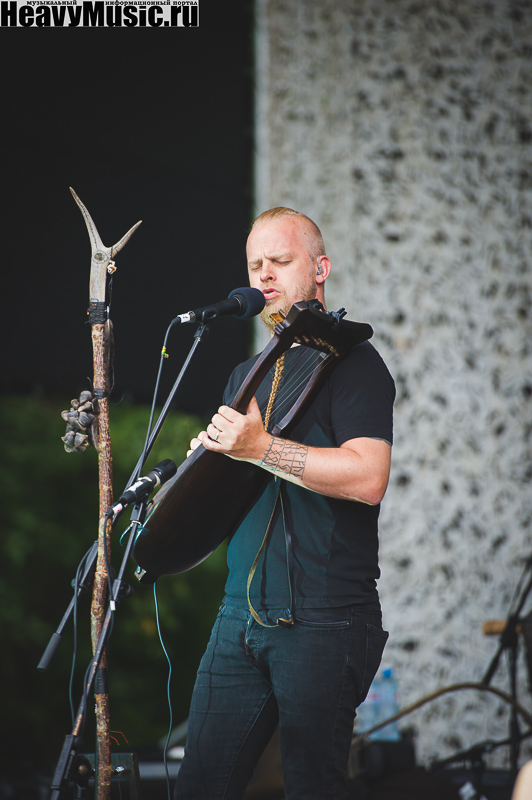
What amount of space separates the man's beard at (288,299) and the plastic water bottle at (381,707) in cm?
195

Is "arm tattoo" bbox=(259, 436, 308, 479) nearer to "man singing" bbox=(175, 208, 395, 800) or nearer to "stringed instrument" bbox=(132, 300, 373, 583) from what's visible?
"man singing" bbox=(175, 208, 395, 800)

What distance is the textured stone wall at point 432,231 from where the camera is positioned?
11.2 ft

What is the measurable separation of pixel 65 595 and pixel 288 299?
359cm

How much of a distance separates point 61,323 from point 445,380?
1.74 metres

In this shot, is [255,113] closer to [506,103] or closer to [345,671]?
[506,103]

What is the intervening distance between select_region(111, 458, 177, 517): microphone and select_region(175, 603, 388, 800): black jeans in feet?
1.04

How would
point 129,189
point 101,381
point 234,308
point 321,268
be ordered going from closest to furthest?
point 234,308 → point 101,381 → point 321,268 → point 129,189

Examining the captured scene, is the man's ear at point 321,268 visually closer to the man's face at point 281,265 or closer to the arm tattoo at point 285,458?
the man's face at point 281,265

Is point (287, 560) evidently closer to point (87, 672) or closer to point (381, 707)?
point (87, 672)

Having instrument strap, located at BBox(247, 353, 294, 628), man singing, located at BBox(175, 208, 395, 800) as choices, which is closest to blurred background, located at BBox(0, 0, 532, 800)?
instrument strap, located at BBox(247, 353, 294, 628)

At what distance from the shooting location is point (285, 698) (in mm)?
1438

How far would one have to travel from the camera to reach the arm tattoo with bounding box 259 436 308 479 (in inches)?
55.8

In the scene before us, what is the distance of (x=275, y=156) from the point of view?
3.54m

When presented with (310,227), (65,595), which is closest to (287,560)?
(310,227)
